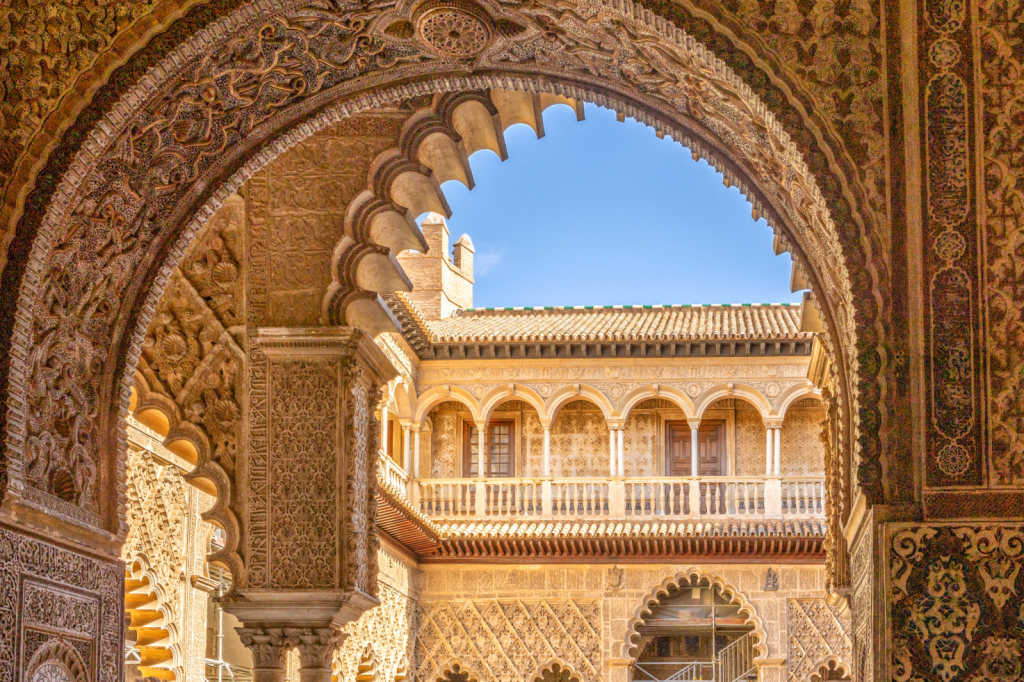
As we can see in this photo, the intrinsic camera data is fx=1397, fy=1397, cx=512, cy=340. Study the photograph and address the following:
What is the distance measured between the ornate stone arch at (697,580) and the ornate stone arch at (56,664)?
14.1 m

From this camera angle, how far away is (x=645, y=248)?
40062 mm

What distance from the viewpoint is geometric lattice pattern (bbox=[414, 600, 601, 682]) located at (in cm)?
1803

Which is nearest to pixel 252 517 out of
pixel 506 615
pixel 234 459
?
pixel 234 459

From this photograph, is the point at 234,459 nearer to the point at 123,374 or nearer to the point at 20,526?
the point at 123,374

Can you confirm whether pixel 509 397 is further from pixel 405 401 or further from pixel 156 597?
pixel 156 597

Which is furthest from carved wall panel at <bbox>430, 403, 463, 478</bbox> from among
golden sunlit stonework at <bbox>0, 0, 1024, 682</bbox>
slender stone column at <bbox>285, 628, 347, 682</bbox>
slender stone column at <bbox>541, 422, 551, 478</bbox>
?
slender stone column at <bbox>285, 628, 347, 682</bbox>

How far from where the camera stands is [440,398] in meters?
19.7

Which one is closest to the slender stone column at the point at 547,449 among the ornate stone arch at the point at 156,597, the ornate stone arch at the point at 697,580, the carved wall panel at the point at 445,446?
the carved wall panel at the point at 445,446

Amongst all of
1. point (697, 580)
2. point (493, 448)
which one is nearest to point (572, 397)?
point (493, 448)

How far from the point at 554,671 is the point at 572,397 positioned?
3.77 meters

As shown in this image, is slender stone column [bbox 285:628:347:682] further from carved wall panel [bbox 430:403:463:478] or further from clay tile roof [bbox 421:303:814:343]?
carved wall panel [bbox 430:403:463:478]

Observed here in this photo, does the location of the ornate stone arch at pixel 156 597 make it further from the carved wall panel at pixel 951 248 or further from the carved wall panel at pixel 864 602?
the carved wall panel at pixel 951 248

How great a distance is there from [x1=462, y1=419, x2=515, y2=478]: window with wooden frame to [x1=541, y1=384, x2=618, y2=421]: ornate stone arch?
1093mm

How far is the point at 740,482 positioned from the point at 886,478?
1554 centimetres
